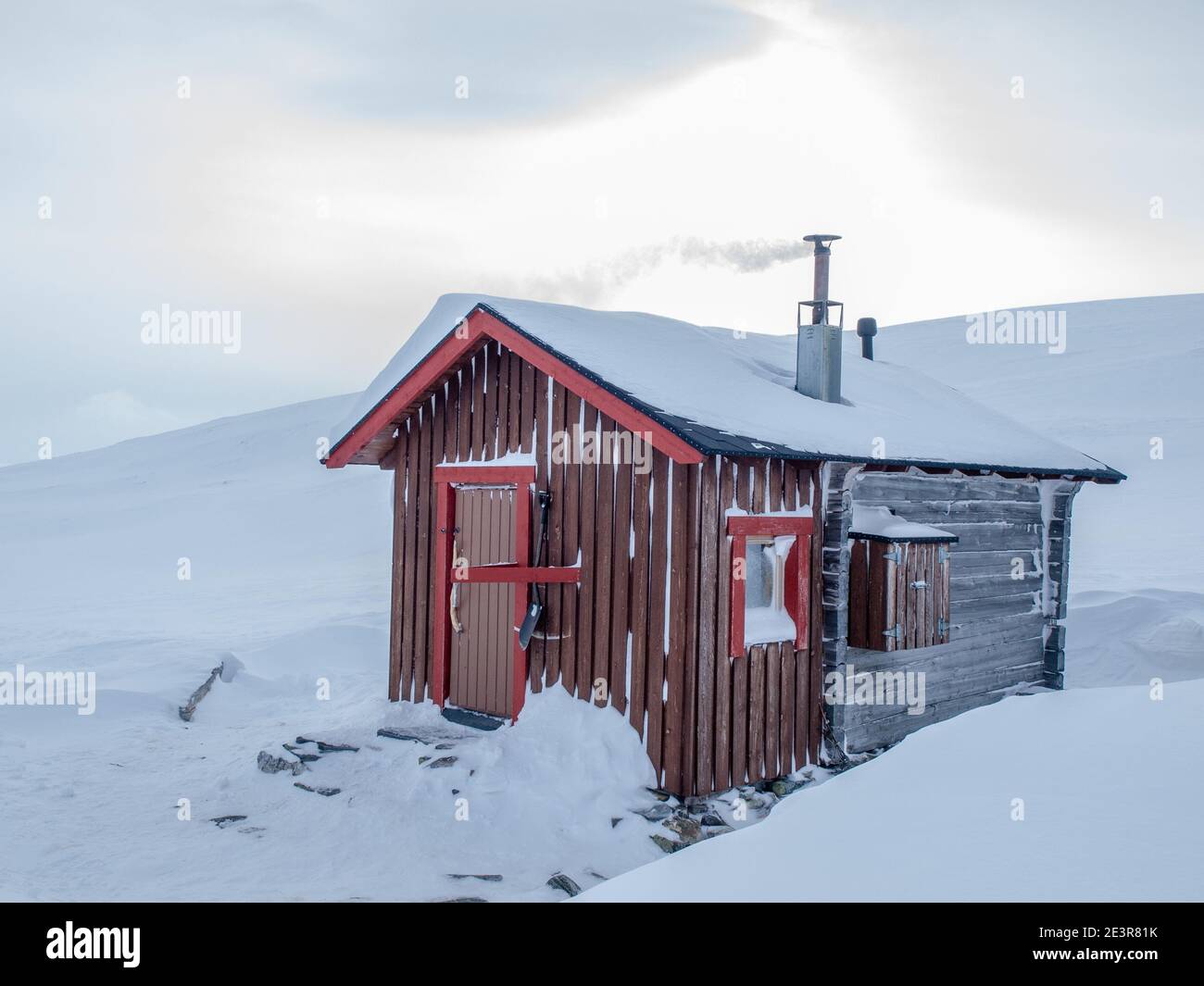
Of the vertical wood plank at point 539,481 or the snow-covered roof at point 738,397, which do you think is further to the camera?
the vertical wood plank at point 539,481

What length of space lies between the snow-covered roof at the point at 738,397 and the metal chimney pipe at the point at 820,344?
24 cm

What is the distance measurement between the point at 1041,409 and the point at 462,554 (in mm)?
39041

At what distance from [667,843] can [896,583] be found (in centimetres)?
341

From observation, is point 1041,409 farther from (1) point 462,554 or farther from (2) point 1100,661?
(1) point 462,554

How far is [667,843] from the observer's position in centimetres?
747

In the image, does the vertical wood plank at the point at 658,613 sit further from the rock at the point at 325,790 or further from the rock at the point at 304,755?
the rock at the point at 304,755

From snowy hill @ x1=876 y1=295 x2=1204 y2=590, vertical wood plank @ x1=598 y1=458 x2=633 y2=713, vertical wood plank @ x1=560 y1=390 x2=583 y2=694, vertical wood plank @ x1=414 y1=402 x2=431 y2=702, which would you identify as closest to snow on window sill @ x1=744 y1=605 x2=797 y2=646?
vertical wood plank @ x1=598 y1=458 x2=633 y2=713

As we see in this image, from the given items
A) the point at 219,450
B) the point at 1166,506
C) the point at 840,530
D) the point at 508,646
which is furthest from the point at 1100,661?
the point at 219,450

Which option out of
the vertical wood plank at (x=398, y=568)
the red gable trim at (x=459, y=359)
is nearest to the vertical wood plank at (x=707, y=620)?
the red gable trim at (x=459, y=359)

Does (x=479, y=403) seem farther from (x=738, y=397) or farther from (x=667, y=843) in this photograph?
(x=667, y=843)

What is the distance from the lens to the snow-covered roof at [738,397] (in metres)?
8.37

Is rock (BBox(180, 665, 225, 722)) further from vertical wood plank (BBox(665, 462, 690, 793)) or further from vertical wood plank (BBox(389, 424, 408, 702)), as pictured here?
vertical wood plank (BBox(665, 462, 690, 793))

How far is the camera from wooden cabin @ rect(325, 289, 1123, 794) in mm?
8305

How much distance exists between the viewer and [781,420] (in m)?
9.16
